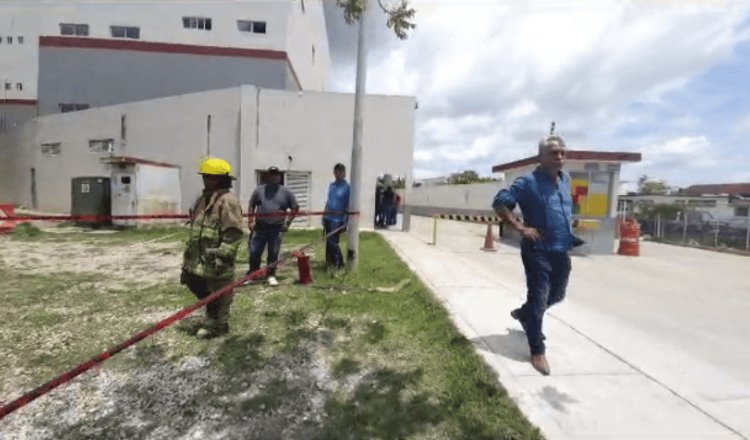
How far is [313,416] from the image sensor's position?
9.34ft

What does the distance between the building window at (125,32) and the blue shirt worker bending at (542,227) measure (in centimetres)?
2696

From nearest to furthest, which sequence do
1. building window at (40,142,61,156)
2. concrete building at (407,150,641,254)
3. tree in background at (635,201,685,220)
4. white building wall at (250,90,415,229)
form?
concrete building at (407,150,641,254)
white building wall at (250,90,415,229)
tree in background at (635,201,685,220)
building window at (40,142,61,156)

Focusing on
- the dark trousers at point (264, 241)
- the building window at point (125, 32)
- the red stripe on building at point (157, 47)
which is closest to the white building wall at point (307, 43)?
the red stripe on building at point (157, 47)

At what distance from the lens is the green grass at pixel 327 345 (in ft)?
9.19

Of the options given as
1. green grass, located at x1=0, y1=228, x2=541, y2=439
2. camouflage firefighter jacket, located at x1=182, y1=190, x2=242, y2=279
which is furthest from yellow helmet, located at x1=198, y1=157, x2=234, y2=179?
green grass, located at x1=0, y1=228, x2=541, y2=439

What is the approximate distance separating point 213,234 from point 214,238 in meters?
0.04

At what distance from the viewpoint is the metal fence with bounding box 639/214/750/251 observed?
42.7 ft

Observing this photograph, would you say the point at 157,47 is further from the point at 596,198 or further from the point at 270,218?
the point at 596,198

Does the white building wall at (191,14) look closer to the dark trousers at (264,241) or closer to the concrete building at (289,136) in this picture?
the concrete building at (289,136)

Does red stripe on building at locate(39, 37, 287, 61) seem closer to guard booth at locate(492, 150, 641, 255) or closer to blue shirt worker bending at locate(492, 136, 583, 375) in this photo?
guard booth at locate(492, 150, 641, 255)

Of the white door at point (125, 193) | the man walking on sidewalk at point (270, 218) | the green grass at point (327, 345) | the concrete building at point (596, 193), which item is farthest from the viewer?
the white door at point (125, 193)

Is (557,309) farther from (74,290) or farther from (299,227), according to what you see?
(299,227)

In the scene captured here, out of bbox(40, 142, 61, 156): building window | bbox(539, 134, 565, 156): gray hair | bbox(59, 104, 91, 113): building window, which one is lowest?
bbox(539, 134, 565, 156): gray hair

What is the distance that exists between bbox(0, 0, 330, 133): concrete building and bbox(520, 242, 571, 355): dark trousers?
22743 mm
